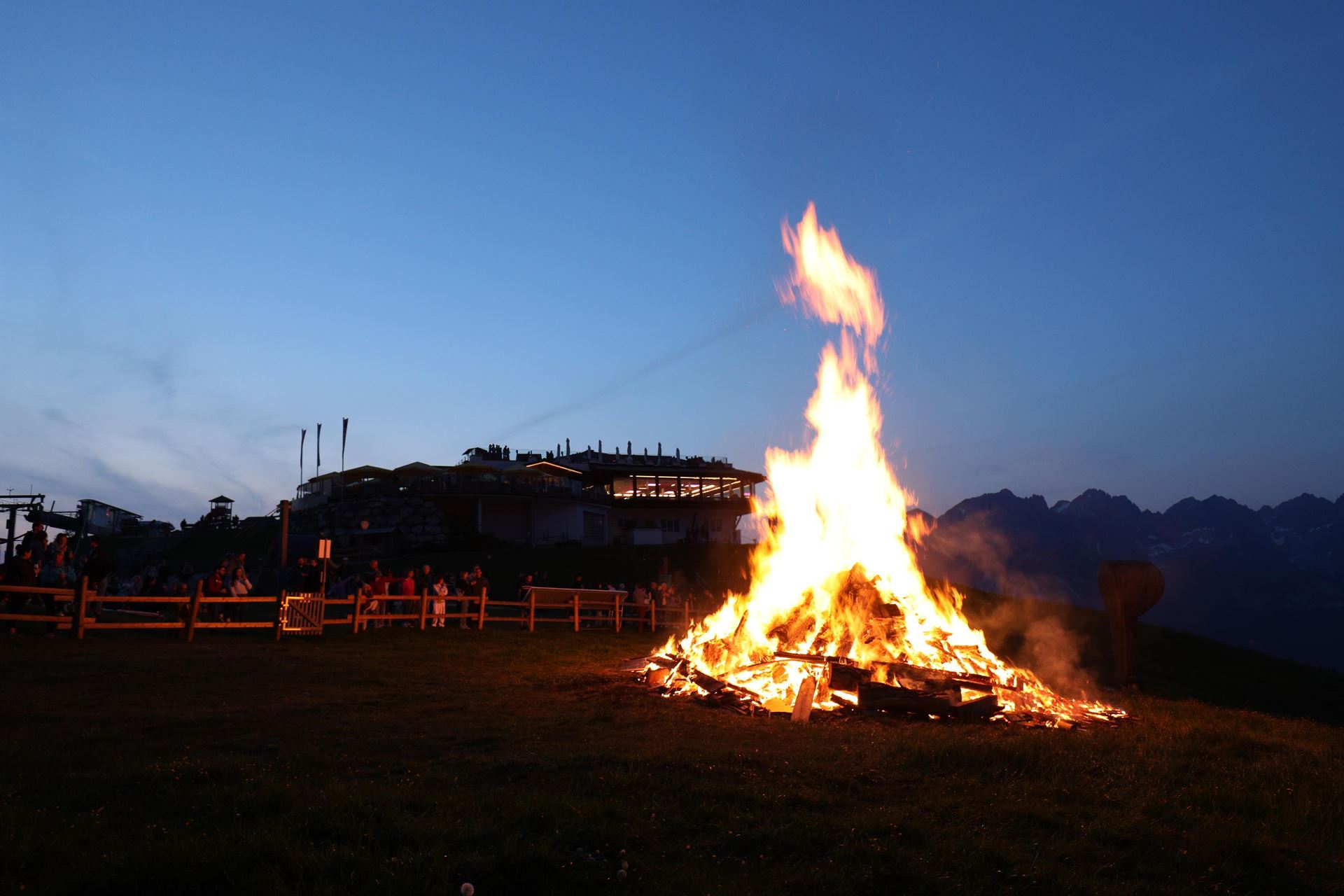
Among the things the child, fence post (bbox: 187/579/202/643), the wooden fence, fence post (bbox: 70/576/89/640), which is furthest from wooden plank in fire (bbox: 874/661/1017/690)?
fence post (bbox: 70/576/89/640)

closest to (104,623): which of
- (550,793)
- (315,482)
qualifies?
(550,793)

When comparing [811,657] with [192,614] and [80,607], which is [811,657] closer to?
[192,614]

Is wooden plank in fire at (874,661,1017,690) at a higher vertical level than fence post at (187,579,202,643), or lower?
lower

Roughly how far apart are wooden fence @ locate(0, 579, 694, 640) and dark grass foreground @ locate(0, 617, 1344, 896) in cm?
545

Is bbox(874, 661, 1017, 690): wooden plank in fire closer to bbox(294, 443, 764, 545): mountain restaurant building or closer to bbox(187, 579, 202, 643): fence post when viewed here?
bbox(187, 579, 202, 643): fence post

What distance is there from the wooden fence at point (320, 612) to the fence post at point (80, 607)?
14 mm

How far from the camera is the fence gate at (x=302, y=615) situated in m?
19.4

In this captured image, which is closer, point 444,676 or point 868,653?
point 868,653

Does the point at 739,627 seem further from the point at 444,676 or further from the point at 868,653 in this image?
the point at 444,676

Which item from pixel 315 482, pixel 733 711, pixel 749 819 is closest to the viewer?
pixel 749 819

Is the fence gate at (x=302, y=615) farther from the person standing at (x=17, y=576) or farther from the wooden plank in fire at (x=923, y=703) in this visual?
the wooden plank in fire at (x=923, y=703)

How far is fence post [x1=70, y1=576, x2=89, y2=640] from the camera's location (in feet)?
54.9

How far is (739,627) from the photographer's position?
15.5 metres

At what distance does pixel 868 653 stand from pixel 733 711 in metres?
3.03
